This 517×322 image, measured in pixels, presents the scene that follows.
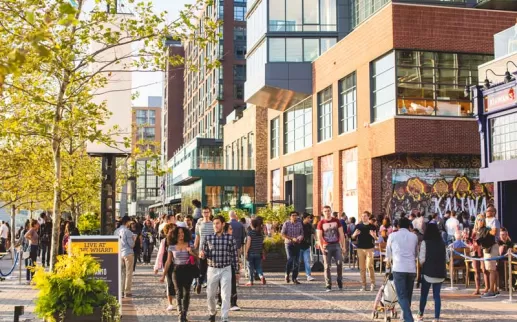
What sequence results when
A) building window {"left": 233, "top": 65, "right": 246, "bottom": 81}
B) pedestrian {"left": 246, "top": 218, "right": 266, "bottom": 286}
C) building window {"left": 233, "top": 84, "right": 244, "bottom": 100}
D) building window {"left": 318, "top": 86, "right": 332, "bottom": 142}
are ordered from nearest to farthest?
1. pedestrian {"left": 246, "top": 218, "right": 266, "bottom": 286}
2. building window {"left": 318, "top": 86, "right": 332, "bottom": 142}
3. building window {"left": 233, "top": 84, "right": 244, "bottom": 100}
4. building window {"left": 233, "top": 65, "right": 246, "bottom": 81}

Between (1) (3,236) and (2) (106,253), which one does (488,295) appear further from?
(1) (3,236)

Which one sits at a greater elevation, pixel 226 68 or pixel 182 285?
pixel 226 68

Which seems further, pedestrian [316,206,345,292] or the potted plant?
pedestrian [316,206,345,292]

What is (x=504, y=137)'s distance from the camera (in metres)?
23.8

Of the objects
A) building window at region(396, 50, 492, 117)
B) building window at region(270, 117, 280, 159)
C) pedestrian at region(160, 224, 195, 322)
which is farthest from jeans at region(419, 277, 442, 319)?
building window at region(270, 117, 280, 159)

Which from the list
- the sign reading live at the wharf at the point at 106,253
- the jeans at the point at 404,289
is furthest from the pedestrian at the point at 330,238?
the sign reading live at the wharf at the point at 106,253

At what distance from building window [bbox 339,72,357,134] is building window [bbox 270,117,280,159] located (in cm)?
1354

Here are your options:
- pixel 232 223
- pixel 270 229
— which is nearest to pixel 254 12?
pixel 270 229

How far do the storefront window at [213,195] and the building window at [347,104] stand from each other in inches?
1221

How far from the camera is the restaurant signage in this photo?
22.7 m

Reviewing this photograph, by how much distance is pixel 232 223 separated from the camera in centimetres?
1817

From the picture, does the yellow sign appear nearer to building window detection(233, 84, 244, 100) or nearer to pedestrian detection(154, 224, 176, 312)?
pedestrian detection(154, 224, 176, 312)

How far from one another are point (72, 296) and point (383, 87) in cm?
2434

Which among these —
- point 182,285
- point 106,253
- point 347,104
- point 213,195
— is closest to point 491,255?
point 182,285
